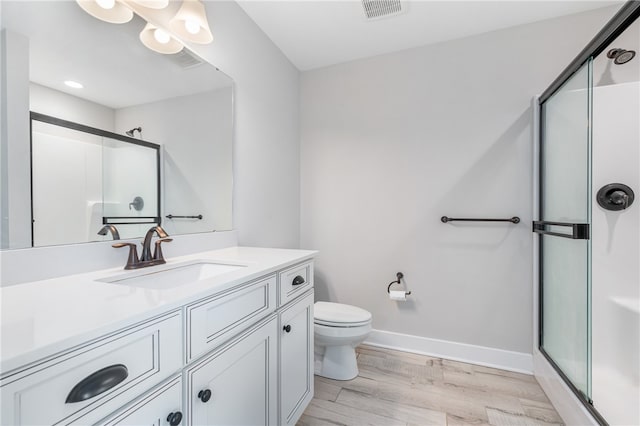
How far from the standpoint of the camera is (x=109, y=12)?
106 centimetres

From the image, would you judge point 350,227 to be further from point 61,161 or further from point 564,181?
point 61,161

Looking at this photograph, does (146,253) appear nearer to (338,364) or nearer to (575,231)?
(338,364)

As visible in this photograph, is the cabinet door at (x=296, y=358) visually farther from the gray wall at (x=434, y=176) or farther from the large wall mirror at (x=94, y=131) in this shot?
the gray wall at (x=434, y=176)

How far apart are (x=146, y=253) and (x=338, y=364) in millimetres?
1374

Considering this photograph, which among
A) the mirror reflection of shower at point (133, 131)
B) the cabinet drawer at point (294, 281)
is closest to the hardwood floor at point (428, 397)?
the cabinet drawer at point (294, 281)

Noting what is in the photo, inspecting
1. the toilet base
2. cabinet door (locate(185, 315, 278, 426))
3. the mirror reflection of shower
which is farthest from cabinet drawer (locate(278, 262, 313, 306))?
the mirror reflection of shower

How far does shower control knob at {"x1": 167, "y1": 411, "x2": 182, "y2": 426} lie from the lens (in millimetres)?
678

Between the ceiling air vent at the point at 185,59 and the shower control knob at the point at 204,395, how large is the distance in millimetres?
1411

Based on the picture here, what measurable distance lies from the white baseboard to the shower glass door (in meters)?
0.23

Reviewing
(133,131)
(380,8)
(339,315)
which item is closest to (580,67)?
(380,8)

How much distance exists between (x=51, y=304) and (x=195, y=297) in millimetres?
306

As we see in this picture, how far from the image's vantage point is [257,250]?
155 centimetres

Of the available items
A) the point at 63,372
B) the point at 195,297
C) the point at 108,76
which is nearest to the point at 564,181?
the point at 195,297

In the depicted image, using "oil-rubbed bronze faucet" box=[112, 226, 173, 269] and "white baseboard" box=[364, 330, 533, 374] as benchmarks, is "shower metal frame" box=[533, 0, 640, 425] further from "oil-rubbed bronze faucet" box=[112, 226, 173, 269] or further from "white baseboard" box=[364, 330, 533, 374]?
"oil-rubbed bronze faucet" box=[112, 226, 173, 269]
